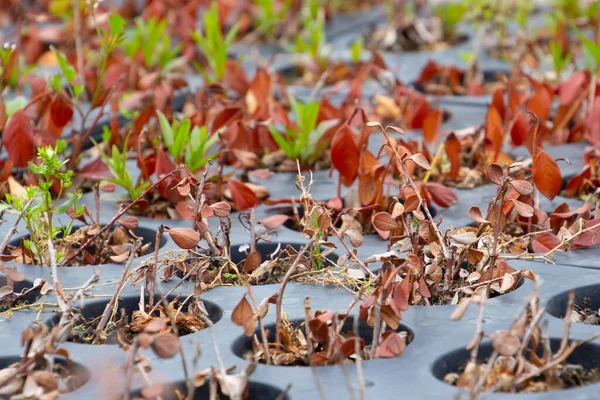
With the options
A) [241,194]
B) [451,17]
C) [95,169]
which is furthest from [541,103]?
[451,17]

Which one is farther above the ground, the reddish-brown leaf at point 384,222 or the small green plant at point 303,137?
the reddish-brown leaf at point 384,222

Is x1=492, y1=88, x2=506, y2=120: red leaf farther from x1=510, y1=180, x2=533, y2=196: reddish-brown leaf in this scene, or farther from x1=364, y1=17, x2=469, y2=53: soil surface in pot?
x1=364, y1=17, x2=469, y2=53: soil surface in pot

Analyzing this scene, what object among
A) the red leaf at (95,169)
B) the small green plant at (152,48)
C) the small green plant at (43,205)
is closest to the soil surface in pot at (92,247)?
the small green plant at (43,205)

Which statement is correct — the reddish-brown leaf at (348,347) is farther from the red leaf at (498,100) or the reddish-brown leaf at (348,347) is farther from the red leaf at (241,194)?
the red leaf at (498,100)

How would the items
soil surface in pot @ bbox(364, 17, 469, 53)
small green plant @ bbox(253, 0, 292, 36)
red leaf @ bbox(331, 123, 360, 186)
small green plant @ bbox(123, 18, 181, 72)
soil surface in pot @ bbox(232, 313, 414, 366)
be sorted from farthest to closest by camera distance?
small green plant @ bbox(253, 0, 292, 36) < soil surface in pot @ bbox(364, 17, 469, 53) < small green plant @ bbox(123, 18, 181, 72) < red leaf @ bbox(331, 123, 360, 186) < soil surface in pot @ bbox(232, 313, 414, 366)

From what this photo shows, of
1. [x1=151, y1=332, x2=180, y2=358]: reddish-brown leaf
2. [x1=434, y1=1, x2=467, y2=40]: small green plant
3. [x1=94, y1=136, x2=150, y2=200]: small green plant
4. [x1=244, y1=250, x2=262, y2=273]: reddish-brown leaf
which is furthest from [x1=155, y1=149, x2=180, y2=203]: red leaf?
[x1=434, y1=1, x2=467, y2=40]: small green plant

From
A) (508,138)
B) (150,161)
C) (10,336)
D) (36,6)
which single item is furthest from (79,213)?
(36,6)

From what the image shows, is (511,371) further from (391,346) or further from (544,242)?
(544,242)
